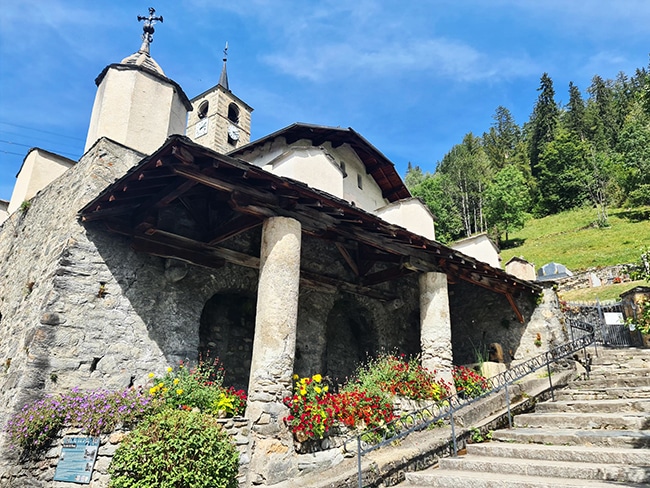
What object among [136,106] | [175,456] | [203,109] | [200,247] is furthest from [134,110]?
[203,109]

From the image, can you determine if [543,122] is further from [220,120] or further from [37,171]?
[37,171]

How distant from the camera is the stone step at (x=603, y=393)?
743 centimetres

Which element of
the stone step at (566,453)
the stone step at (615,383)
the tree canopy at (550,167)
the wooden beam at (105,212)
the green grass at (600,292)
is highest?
the tree canopy at (550,167)

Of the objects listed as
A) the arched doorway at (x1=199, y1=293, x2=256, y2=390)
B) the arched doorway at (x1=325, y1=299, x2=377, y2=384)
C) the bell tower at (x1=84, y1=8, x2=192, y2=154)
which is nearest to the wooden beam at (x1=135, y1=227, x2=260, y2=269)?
the arched doorway at (x1=199, y1=293, x2=256, y2=390)

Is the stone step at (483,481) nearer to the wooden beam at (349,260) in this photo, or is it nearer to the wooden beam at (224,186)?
the wooden beam at (224,186)

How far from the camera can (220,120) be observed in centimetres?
2491

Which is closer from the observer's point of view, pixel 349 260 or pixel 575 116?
pixel 349 260

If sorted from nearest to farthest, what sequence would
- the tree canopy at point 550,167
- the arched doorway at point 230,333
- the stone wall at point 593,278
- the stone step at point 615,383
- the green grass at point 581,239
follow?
the stone step at point 615,383
the arched doorway at point 230,333
the stone wall at point 593,278
the green grass at point 581,239
the tree canopy at point 550,167

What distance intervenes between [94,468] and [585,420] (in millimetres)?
6405

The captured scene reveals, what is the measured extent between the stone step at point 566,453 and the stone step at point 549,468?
103 mm

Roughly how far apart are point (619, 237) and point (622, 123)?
29.9 m

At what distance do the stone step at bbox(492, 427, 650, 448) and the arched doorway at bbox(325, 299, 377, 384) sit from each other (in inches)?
193

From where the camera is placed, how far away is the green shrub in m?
4.38

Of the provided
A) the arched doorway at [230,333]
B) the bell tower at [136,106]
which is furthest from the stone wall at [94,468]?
the bell tower at [136,106]
